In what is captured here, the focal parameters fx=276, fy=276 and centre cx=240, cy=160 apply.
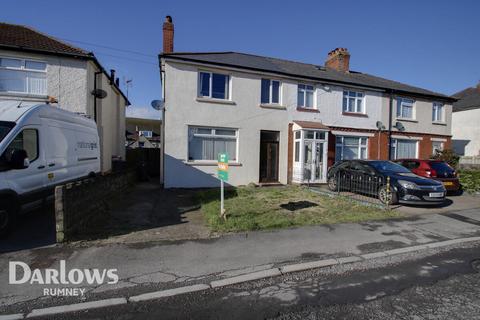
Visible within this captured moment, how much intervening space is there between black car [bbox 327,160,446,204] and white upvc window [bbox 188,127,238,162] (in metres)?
5.06

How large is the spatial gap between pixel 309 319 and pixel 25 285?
3.77m

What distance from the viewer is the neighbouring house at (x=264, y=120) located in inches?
502

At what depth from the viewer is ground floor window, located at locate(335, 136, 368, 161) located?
52.9 feet

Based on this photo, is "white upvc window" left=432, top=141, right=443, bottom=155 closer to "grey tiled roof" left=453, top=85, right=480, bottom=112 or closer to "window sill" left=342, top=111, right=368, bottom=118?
"window sill" left=342, top=111, right=368, bottom=118

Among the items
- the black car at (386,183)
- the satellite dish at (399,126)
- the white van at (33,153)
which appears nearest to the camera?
the white van at (33,153)

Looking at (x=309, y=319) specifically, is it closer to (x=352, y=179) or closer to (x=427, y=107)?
(x=352, y=179)

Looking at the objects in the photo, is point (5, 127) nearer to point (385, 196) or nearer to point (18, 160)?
point (18, 160)

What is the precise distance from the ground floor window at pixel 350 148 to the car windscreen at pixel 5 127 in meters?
14.6

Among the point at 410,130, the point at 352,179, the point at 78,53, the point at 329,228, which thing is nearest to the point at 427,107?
the point at 410,130

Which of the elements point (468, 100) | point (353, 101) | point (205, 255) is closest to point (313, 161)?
point (353, 101)

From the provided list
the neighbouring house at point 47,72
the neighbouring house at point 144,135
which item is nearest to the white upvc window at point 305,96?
the neighbouring house at point 47,72

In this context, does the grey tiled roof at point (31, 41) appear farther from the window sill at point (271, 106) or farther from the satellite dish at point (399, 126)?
the satellite dish at point (399, 126)

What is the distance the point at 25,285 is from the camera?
3771 mm

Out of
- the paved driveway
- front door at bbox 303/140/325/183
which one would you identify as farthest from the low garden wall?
front door at bbox 303/140/325/183
